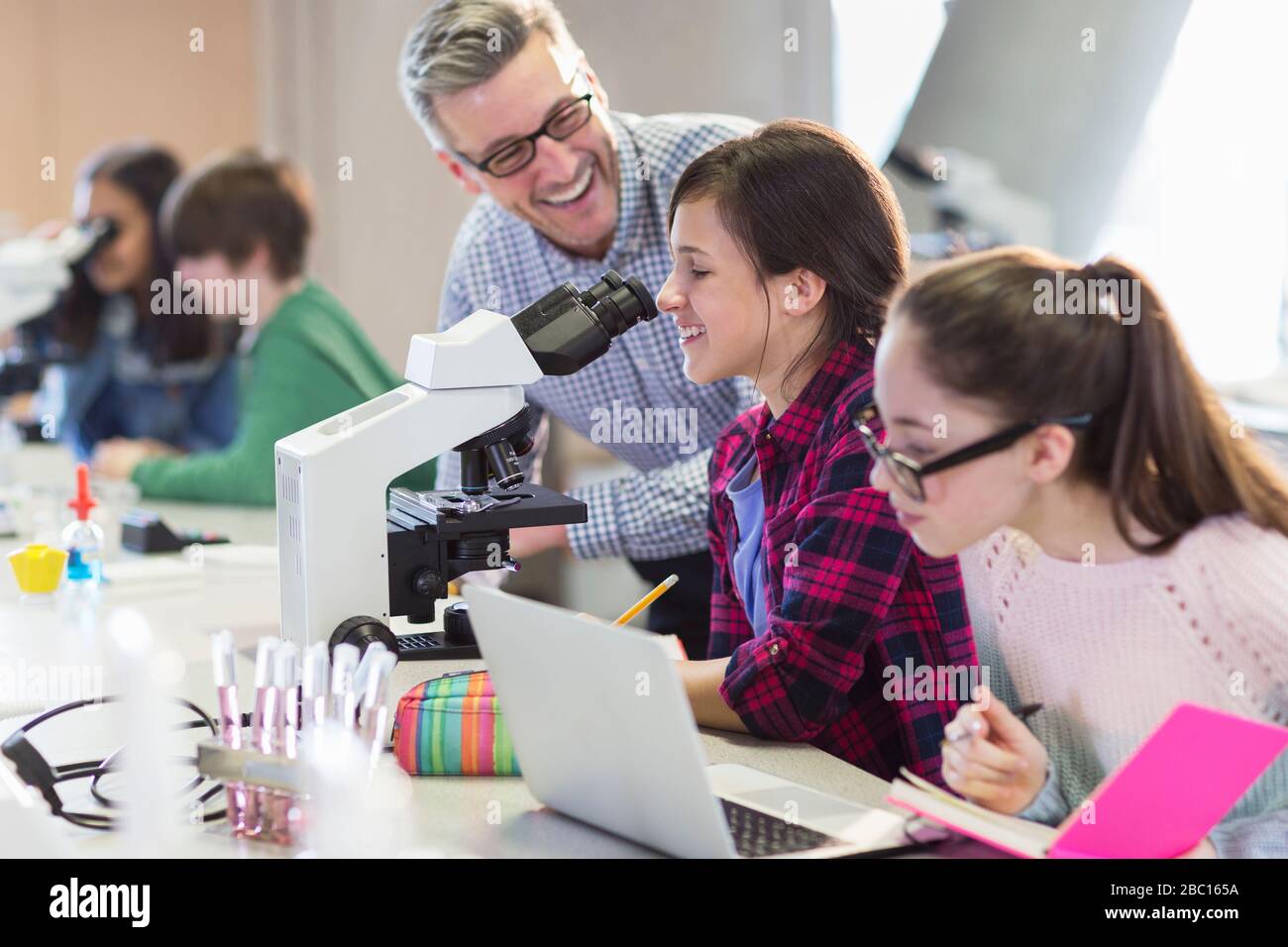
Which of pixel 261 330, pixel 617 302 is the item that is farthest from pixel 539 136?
pixel 261 330

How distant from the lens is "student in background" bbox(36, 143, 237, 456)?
4.32m

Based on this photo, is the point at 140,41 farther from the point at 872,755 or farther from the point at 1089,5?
the point at 872,755

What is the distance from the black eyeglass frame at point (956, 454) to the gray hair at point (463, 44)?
115 cm

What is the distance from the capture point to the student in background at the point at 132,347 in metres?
4.32

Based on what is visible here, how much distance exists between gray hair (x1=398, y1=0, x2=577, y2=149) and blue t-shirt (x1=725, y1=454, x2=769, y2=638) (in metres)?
0.81

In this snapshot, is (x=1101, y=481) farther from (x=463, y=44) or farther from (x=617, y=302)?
(x=463, y=44)

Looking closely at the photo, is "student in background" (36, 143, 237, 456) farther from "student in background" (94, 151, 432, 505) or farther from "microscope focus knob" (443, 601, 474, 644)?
"microscope focus knob" (443, 601, 474, 644)

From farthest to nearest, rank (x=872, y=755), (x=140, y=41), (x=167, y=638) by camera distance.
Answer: (x=140, y=41) < (x=167, y=638) < (x=872, y=755)

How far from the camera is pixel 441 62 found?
2168 millimetres

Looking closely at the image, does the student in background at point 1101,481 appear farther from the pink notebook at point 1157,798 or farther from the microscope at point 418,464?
the microscope at point 418,464

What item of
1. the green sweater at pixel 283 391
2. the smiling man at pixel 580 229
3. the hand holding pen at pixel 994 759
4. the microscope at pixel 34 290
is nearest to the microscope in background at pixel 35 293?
the microscope at pixel 34 290

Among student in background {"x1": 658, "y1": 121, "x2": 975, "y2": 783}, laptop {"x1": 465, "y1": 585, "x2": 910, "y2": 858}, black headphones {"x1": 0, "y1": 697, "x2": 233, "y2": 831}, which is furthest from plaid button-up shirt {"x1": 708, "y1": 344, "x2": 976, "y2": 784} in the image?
black headphones {"x1": 0, "y1": 697, "x2": 233, "y2": 831}
